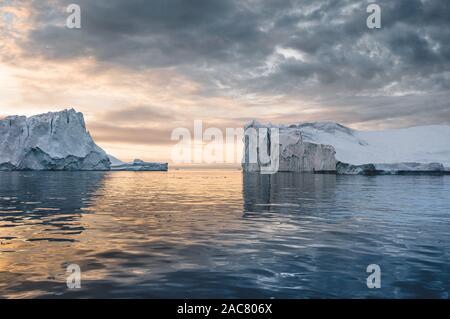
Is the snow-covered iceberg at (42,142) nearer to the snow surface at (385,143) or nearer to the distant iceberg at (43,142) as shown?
the distant iceberg at (43,142)

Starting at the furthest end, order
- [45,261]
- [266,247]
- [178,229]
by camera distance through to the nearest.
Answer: [178,229]
[266,247]
[45,261]

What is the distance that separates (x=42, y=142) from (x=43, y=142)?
27 cm

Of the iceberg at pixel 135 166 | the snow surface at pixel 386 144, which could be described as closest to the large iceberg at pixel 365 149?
the snow surface at pixel 386 144

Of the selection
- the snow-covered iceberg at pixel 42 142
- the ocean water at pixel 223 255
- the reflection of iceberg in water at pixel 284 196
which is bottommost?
the reflection of iceberg in water at pixel 284 196

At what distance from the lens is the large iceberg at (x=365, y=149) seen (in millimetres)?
102062

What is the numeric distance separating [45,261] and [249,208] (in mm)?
14841

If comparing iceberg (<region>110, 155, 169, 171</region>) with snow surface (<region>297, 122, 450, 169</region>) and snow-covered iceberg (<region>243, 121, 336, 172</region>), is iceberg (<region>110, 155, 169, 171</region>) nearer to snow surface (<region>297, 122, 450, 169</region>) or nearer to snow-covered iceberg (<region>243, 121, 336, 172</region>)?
snow-covered iceberg (<region>243, 121, 336, 172</region>)

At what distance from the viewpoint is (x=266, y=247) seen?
1201 centimetres

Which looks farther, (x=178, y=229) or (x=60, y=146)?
(x=60, y=146)

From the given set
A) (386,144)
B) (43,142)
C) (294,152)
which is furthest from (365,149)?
(43,142)

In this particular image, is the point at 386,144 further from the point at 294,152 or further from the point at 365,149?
the point at 294,152
